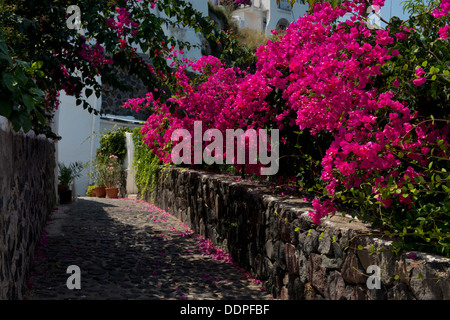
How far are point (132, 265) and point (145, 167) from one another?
7357 mm

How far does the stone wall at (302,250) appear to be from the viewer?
8.93 ft

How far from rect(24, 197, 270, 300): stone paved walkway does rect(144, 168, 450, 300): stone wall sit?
362 millimetres

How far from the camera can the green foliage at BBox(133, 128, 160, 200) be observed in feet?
40.0

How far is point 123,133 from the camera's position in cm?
1748

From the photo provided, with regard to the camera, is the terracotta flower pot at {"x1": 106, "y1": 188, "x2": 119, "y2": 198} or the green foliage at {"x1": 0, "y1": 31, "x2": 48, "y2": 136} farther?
the terracotta flower pot at {"x1": 106, "y1": 188, "x2": 119, "y2": 198}

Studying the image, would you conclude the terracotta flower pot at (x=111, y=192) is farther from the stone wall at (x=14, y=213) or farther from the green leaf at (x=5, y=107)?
the green leaf at (x=5, y=107)

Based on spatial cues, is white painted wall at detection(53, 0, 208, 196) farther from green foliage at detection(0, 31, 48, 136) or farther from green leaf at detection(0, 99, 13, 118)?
green leaf at detection(0, 99, 13, 118)

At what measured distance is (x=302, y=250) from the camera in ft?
13.7

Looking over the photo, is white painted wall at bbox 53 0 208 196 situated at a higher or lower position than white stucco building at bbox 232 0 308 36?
lower

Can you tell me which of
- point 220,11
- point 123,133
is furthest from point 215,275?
point 220,11

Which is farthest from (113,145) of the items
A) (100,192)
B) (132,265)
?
(132,265)

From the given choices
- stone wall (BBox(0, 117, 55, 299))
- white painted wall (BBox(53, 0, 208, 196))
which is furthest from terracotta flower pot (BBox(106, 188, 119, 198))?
stone wall (BBox(0, 117, 55, 299))

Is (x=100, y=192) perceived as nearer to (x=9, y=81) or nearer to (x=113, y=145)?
(x=113, y=145)
